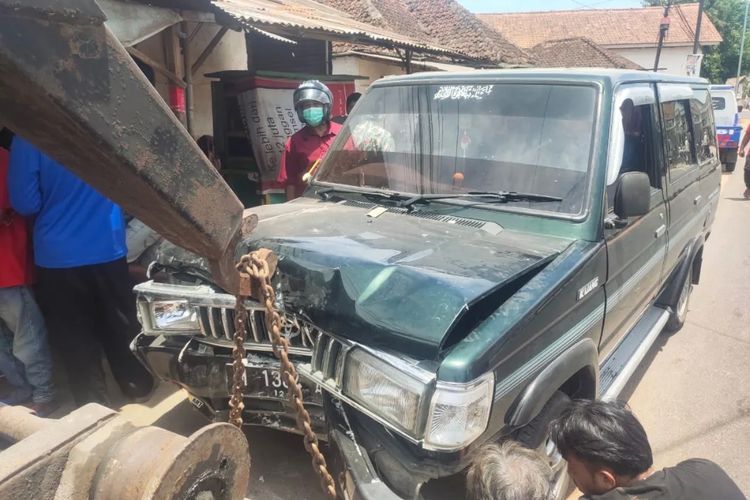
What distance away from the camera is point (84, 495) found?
4.32 ft

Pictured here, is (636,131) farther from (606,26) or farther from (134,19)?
(606,26)

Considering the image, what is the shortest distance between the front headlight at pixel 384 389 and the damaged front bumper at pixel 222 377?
0.34 metres

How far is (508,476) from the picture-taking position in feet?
5.69

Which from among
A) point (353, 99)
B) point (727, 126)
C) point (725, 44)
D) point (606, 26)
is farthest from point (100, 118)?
point (725, 44)

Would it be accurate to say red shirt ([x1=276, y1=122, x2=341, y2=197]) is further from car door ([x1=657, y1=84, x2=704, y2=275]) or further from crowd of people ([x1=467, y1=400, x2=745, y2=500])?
crowd of people ([x1=467, y1=400, x2=745, y2=500])

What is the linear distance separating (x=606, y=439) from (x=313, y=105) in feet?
Answer: 12.4

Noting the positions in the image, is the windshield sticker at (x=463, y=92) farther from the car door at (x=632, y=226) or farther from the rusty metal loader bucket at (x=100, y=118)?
the rusty metal loader bucket at (x=100, y=118)

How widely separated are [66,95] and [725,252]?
8.65 meters

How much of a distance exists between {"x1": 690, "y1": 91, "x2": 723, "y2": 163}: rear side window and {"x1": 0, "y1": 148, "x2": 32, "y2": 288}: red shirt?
16.6ft

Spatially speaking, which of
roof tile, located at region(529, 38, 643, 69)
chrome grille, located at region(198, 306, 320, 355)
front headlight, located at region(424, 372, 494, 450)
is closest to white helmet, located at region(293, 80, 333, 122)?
chrome grille, located at region(198, 306, 320, 355)

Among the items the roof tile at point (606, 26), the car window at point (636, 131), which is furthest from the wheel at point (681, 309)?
the roof tile at point (606, 26)

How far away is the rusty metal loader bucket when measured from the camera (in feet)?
3.23

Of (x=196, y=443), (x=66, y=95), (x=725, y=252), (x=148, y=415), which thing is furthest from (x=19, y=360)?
(x=725, y=252)

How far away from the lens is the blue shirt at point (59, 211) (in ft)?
10.3
